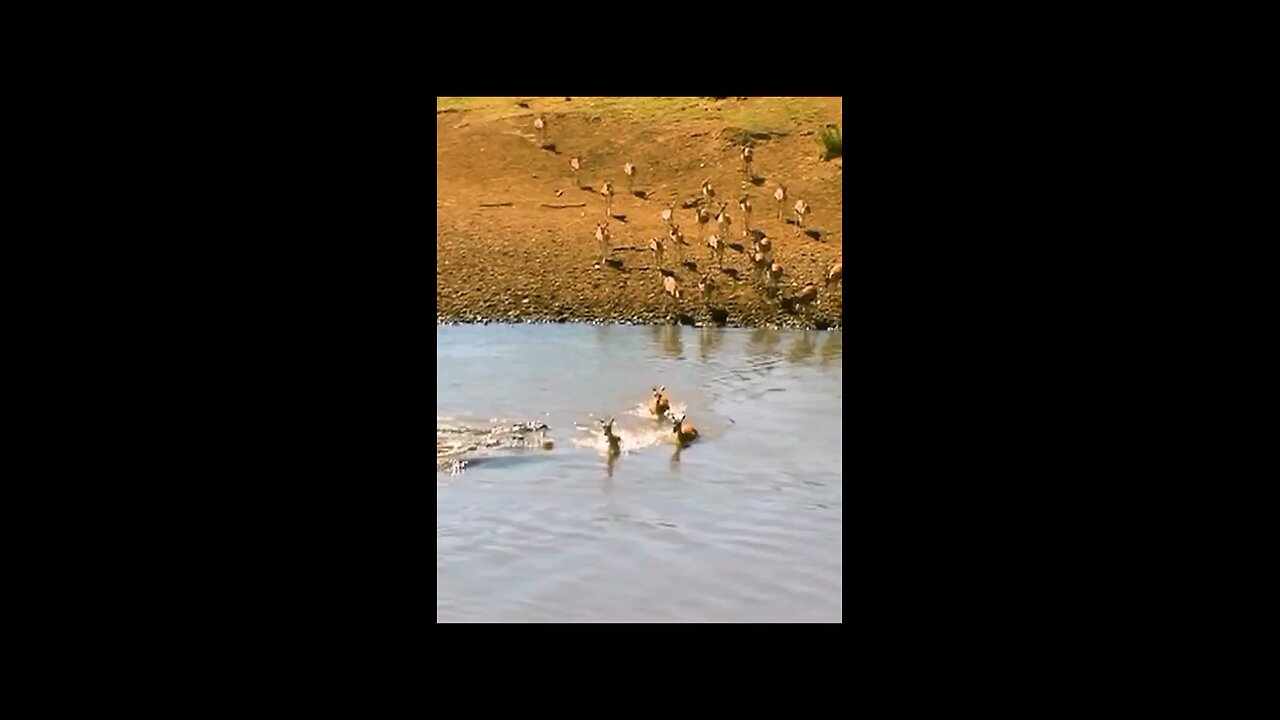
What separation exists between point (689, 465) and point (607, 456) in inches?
15.3

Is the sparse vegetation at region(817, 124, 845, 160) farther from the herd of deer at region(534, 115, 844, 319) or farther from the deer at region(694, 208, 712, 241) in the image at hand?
the deer at region(694, 208, 712, 241)

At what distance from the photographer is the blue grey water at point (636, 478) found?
15.8 feet

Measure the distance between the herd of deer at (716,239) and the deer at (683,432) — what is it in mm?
2165

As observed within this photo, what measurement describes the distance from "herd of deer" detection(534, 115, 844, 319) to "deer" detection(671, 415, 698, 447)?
7.10 ft

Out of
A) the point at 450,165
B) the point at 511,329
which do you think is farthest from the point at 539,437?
the point at 450,165

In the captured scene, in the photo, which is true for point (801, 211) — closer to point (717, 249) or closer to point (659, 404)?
point (717, 249)

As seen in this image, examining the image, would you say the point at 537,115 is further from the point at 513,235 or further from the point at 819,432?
the point at 819,432

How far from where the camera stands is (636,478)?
5.93 meters

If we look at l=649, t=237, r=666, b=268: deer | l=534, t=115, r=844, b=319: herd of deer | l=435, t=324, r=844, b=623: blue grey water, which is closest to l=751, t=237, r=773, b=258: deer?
l=534, t=115, r=844, b=319: herd of deer

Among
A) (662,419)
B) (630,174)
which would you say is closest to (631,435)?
(662,419)

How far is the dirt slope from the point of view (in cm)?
861

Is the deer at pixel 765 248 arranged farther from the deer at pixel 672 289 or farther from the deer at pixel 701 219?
the deer at pixel 672 289

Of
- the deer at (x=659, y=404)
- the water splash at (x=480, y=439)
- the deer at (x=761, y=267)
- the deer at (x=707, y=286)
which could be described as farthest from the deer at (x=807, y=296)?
the water splash at (x=480, y=439)

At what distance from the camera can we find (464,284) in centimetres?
885
